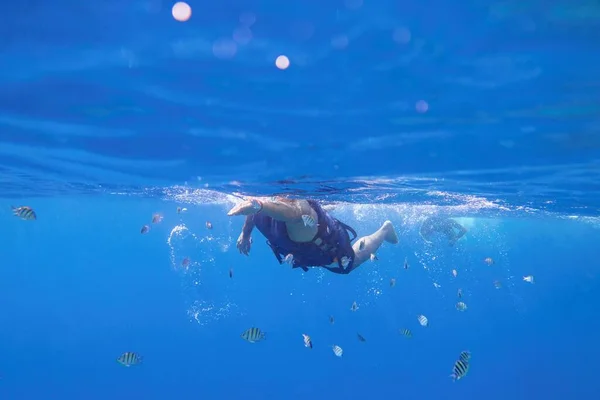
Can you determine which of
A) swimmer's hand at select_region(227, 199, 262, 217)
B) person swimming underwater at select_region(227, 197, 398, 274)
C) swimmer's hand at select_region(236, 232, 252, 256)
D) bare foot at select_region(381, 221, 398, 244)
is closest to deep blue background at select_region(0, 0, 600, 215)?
bare foot at select_region(381, 221, 398, 244)

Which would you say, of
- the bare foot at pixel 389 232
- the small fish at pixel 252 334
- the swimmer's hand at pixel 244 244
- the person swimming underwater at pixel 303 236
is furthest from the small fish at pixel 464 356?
the bare foot at pixel 389 232

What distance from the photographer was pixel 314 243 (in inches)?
448

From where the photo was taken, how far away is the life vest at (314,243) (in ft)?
36.7

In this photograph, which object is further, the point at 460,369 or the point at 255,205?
the point at 460,369

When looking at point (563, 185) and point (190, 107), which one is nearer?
point (190, 107)

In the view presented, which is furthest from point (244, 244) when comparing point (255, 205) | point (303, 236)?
point (255, 205)

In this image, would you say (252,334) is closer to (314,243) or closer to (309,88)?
(314,243)

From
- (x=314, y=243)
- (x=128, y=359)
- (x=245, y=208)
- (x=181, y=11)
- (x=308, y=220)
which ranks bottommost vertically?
(x=128, y=359)

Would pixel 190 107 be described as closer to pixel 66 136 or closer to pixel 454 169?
pixel 66 136

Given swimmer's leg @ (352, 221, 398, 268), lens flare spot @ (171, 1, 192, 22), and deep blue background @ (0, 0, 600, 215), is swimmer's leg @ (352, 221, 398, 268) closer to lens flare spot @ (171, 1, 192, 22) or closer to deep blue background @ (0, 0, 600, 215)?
deep blue background @ (0, 0, 600, 215)

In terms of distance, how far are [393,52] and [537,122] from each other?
202 inches

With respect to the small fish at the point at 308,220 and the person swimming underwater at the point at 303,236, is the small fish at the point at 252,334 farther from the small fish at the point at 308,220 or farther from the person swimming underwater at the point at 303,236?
the small fish at the point at 308,220

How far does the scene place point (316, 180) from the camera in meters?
16.7

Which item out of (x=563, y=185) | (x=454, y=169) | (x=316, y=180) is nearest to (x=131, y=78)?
(x=316, y=180)
